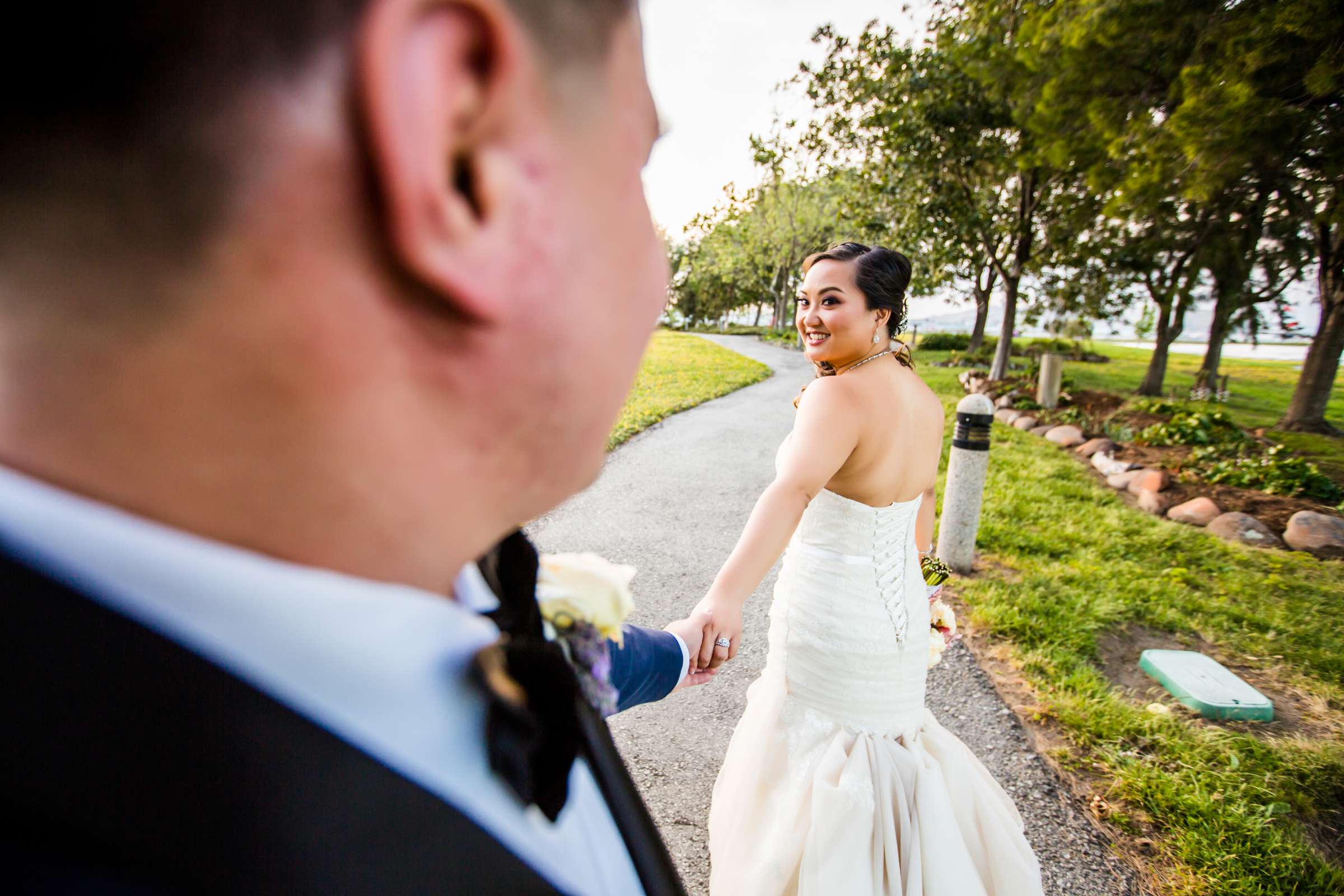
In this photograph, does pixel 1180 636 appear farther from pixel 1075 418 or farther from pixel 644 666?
pixel 1075 418

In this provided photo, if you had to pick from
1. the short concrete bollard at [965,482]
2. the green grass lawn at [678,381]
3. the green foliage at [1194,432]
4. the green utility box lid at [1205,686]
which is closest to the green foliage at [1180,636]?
the green utility box lid at [1205,686]

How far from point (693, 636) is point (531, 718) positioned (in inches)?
48.4

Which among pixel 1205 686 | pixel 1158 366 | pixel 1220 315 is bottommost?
pixel 1205 686

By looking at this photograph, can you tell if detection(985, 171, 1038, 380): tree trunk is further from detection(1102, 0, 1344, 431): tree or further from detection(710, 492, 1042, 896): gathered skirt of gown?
detection(710, 492, 1042, 896): gathered skirt of gown

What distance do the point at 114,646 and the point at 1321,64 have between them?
8731 millimetres

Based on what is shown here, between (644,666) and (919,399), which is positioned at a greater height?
(919,399)

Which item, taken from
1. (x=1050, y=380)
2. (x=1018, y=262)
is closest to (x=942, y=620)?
(x=1050, y=380)

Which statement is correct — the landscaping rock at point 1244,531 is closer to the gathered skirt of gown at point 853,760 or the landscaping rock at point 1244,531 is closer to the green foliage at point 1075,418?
the green foliage at point 1075,418

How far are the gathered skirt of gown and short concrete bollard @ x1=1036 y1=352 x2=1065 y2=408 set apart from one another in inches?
440

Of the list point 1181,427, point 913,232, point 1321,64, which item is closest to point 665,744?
point 1321,64

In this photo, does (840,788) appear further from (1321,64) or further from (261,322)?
(1321,64)

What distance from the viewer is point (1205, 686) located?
11.9ft

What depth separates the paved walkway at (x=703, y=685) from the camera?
107 inches

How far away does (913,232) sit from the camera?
1488 cm
